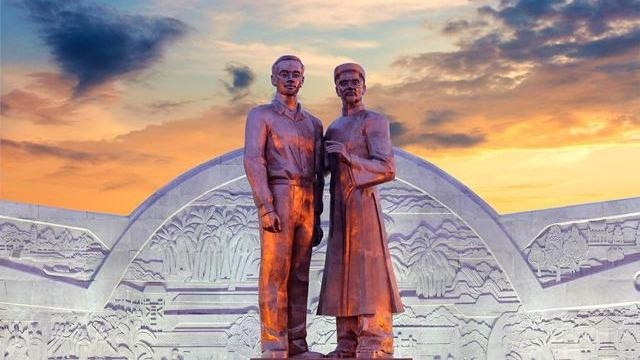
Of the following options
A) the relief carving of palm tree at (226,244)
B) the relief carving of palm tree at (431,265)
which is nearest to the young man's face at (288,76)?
the relief carving of palm tree at (226,244)

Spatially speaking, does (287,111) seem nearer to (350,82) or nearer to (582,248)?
(350,82)

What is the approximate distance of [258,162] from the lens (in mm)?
4465

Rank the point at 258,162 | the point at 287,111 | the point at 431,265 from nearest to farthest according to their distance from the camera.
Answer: the point at 258,162 < the point at 287,111 < the point at 431,265

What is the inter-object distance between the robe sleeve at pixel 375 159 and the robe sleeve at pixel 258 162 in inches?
14.2

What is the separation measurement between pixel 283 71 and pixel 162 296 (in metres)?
5.81

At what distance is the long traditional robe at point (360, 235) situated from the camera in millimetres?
4483

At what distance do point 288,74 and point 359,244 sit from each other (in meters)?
0.76

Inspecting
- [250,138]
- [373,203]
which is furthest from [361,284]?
[250,138]

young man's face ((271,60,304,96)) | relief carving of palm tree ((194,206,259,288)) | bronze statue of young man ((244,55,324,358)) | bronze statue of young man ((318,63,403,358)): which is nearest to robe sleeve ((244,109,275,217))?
bronze statue of young man ((244,55,324,358))

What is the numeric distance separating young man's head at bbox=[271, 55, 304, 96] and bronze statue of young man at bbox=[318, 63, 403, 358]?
178 millimetres

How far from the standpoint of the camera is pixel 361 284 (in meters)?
4.48

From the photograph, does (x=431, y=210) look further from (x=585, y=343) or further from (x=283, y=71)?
(x=283, y=71)

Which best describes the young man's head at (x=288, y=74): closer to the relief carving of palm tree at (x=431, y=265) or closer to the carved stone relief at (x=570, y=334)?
the relief carving of palm tree at (x=431, y=265)

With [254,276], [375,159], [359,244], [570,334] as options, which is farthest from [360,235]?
[570,334]
